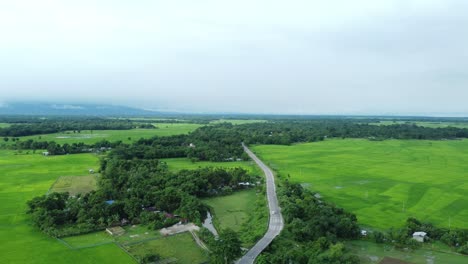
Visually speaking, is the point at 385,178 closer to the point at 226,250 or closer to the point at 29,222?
the point at 226,250

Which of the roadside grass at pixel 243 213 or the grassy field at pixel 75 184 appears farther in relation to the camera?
the grassy field at pixel 75 184

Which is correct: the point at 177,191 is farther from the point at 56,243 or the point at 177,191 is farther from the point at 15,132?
the point at 15,132

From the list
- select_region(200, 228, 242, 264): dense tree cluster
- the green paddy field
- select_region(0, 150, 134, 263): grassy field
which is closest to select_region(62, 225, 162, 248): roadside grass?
the green paddy field

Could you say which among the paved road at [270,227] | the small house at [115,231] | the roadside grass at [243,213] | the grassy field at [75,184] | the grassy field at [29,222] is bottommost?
the grassy field at [29,222]

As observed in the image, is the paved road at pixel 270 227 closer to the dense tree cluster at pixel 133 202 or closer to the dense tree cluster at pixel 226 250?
the dense tree cluster at pixel 226 250

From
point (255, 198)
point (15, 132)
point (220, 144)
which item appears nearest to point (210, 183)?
point (255, 198)

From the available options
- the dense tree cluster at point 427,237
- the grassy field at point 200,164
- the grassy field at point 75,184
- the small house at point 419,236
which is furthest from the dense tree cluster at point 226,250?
the grassy field at point 200,164

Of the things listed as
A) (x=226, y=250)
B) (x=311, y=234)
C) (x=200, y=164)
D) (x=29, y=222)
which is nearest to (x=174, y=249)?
(x=226, y=250)
